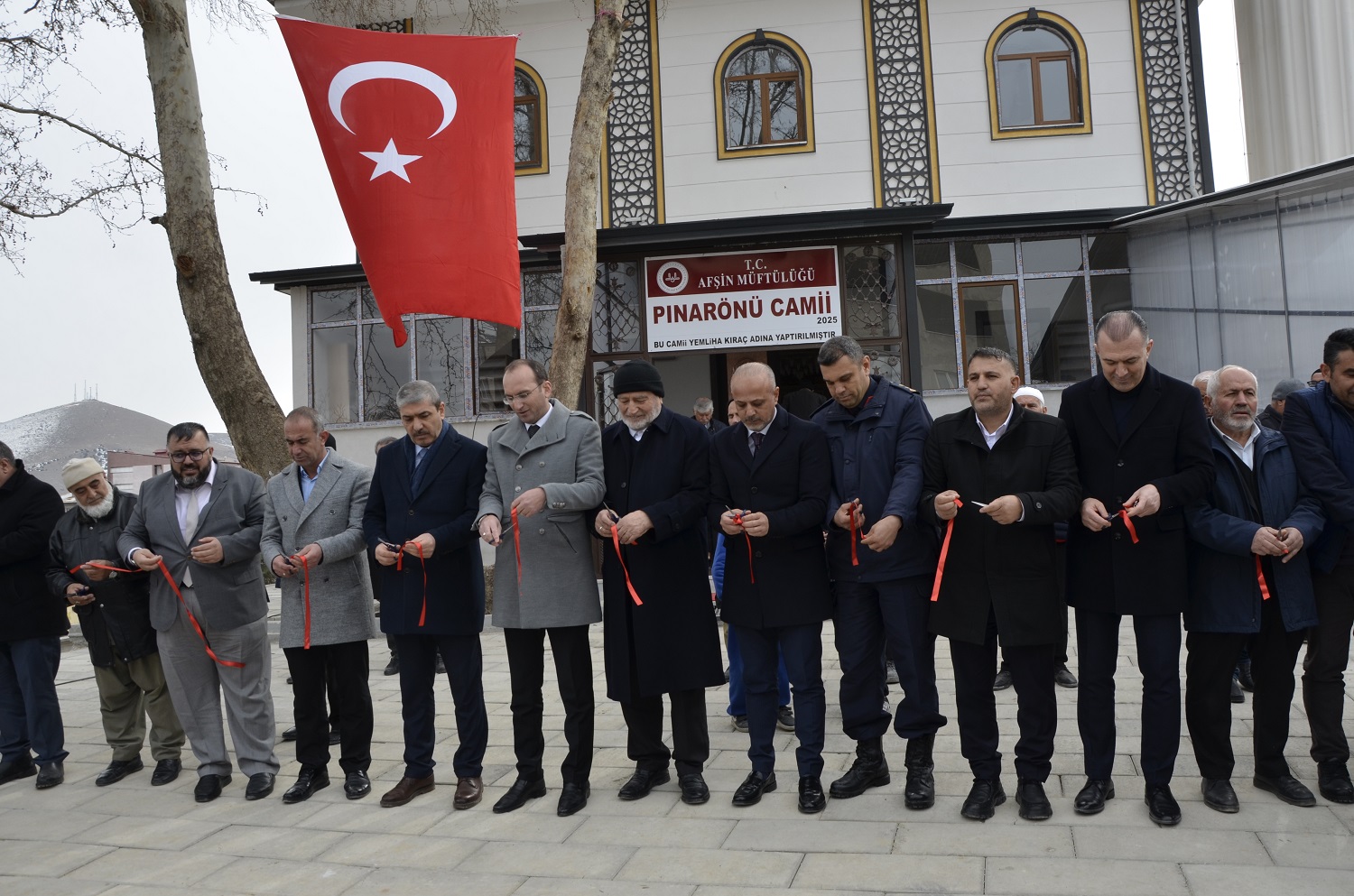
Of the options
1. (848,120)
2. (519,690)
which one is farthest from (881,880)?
(848,120)

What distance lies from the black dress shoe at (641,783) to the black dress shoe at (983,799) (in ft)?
4.64

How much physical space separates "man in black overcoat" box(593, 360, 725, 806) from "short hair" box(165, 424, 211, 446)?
7.43ft

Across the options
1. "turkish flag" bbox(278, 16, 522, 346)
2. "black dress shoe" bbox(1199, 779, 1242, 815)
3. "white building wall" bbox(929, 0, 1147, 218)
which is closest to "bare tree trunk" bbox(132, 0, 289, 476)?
"turkish flag" bbox(278, 16, 522, 346)

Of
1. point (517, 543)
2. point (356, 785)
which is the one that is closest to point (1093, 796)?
point (517, 543)

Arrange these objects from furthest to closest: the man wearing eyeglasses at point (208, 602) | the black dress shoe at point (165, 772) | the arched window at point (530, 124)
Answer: the arched window at point (530, 124) → the black dress shoe at point (165, 772) → the man wearing eyeglasses at point (208, 602)

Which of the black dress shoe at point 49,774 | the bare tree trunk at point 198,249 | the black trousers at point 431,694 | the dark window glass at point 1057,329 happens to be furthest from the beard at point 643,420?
the dark window glass at point 1057,329

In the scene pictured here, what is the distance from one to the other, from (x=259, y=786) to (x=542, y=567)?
6.24ft

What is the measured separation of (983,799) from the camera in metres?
4.38

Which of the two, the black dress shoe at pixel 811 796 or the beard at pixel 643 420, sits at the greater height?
the beard at pixel 643 420

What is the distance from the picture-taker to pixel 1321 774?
14.7 ft

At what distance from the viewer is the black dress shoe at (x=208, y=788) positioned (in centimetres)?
537

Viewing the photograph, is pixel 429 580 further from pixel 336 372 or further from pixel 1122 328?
pixel 336 372

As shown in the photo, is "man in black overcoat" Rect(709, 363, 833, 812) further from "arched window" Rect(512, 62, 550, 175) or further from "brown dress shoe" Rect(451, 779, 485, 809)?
"arched window" Rect(512, 62, 550, 175)

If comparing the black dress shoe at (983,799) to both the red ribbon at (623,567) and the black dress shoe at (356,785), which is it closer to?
the red ribbon at (623,567)
